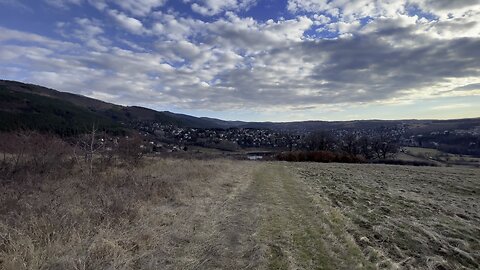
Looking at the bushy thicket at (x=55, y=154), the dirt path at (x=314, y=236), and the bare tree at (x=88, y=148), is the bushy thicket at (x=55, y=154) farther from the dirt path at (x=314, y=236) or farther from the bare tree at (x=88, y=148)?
the dirt path at (x=314, y=236)

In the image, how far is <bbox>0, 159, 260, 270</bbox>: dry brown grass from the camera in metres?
6.59

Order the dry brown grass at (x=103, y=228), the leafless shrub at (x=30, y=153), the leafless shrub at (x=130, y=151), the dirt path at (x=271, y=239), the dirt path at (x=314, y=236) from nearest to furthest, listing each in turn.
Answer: the dry brown grass at (x=103, y=228) < the dirt path at (x=271, y=239) < the dirt path at (x=314, y=236) < the leafless shrub at (x=30, y=153) < the leafless shrub at (x=130, y=151)

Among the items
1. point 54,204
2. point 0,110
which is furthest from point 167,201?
point 0,110

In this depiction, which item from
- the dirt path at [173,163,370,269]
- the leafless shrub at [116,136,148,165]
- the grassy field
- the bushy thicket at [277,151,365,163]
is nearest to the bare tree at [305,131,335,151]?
the bushy thicket at [277,151,365,163]

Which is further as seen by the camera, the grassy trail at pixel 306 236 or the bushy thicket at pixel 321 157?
the bushy thicket at pixel 321 157

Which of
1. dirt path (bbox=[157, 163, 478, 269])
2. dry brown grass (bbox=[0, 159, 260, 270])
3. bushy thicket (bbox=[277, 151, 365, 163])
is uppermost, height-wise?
dry brown grass (bbox=[0, 159, 260, 270])

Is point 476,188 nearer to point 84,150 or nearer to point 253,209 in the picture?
point 253,209

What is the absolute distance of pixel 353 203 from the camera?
1530 centimetres

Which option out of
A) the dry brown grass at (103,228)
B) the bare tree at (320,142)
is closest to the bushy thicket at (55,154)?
the dry brown grass at (103,228)

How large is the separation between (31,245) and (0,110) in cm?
16772

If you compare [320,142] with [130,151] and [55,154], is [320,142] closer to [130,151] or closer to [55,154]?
[130,151]

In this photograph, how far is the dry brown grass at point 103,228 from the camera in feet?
21.6

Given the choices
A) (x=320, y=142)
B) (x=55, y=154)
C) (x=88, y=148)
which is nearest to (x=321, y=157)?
(x=320, y=142)

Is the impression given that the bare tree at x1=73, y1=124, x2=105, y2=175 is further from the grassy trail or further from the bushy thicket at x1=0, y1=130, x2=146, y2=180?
the grassy trail
